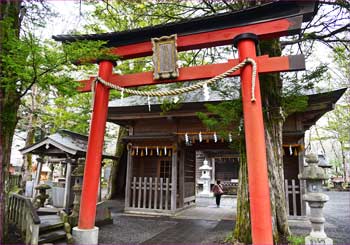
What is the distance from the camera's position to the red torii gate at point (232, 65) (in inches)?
156

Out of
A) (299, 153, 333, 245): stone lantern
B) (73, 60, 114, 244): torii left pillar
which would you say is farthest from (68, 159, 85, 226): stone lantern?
(299, 153, 333, 245): stone lantern

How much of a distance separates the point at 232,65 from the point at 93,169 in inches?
135

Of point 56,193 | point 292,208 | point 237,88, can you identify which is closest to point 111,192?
point 56,193

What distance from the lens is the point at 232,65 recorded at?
4648mm

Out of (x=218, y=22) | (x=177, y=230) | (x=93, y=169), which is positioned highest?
(x=218, y=22)

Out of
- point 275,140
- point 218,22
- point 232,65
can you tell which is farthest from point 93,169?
point 275,140

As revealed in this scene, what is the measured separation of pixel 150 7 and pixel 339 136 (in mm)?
22573

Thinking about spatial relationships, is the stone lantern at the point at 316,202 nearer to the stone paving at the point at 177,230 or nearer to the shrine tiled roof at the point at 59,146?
the stone paving at the point at 177,230

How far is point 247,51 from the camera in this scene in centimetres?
448

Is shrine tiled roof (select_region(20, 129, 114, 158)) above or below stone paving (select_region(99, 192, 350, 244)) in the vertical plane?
above

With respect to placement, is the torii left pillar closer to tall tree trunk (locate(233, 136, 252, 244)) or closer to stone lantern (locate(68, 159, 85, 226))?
stone lantern (locate(68, 159, 85, 226))

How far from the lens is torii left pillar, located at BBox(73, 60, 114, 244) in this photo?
4.73 metres

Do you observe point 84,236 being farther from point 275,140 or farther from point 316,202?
point 275,140

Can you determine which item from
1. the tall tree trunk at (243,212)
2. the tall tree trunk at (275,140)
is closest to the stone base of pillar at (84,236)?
the tall tree trunk at (243,212)
